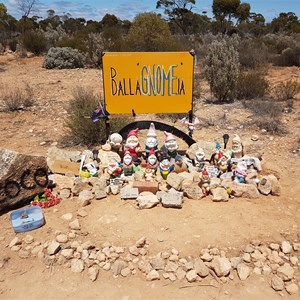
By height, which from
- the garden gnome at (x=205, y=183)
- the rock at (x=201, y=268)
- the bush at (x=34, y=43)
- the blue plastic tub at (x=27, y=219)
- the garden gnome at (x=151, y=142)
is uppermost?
the bush at (x=34, y=43)

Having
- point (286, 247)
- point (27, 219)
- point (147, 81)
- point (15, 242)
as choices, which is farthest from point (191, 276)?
point (147, 81)

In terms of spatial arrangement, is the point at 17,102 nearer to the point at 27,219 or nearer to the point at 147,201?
the point at 27,219

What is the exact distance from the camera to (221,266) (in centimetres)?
290

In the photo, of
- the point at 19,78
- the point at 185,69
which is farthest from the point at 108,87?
the point at 19,78

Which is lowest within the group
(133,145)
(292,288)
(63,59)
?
(292,288)

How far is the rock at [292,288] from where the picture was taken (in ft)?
8.91

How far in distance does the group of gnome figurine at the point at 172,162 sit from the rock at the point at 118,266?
1.36 m

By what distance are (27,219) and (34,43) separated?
589 inches

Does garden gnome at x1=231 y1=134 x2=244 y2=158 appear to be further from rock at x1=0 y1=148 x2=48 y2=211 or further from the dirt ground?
rock at x1=0 y1=148 x2=48 y2=211

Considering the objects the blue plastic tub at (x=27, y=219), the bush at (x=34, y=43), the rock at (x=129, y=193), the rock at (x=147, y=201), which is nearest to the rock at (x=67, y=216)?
the blue plastic tub at (x=27, y=219)

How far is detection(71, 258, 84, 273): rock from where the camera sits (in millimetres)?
2936

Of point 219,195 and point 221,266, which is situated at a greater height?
point 219,195

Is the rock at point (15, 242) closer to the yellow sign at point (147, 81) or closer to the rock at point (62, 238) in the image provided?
the rock at point (62, 238)

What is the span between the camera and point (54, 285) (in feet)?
9.21
